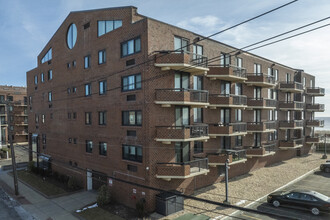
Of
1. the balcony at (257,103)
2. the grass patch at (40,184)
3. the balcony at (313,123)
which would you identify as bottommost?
the grass patch at (40,184)

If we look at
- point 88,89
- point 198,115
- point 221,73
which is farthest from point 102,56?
point 221,73

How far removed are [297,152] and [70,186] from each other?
34113mm

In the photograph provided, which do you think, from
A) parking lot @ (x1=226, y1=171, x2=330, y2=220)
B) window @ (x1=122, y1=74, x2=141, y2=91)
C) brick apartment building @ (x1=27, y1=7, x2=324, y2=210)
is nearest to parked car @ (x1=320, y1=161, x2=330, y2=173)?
parking lot @ (x1=226, y1=171, x2=330, y2=220)

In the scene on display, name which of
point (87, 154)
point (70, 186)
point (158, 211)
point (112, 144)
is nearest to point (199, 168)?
point (158, 211)

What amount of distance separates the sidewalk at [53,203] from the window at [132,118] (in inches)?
300

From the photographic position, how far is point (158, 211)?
16.6 meters

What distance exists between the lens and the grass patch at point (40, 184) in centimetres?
2264

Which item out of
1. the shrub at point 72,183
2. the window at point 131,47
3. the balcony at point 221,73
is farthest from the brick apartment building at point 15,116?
the balcony at point 221,73

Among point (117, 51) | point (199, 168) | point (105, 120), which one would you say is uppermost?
point (117, 51)

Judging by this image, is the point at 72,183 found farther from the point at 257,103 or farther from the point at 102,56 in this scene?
the point at 257,103

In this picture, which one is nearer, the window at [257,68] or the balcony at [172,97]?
the balcony at [172,97]

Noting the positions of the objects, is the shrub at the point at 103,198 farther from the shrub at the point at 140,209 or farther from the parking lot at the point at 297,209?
the parking lot at the point at 297,209

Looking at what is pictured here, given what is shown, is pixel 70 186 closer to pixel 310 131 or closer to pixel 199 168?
pixel 199 168

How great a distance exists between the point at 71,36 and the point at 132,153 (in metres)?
16.4
